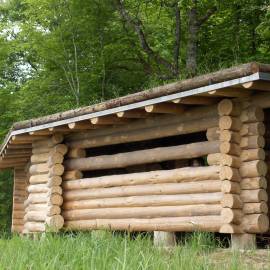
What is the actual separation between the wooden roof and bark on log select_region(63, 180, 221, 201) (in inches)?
51.8

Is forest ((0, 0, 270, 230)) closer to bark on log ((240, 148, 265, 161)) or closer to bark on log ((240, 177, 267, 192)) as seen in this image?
bark on log ((240, 148, 265, 161))

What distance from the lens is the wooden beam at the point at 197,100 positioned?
875 cm

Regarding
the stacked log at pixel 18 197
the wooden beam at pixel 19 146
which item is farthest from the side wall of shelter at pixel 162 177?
the stacked log at pixel 18 197

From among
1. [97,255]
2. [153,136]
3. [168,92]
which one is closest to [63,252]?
[97,255]

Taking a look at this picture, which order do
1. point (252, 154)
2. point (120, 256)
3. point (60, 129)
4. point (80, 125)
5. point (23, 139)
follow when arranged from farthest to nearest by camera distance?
point (23, 139) → point (60, 129) → point (80, 125) → point (252, 154) → point (120, 256)

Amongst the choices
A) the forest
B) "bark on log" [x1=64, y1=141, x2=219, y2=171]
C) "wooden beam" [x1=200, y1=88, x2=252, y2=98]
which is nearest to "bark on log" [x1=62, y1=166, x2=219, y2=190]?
"bark on log" [x1=64, y1=141, x2=219, y2=171]

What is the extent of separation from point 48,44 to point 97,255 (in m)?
15.4

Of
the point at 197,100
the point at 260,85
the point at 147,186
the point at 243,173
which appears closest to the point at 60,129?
the point at 147,186

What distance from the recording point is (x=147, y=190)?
33.8 ft

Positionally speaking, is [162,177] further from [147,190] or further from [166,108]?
[166,108]

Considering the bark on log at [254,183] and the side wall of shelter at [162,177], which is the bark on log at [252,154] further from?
the bark on log at [254,183]

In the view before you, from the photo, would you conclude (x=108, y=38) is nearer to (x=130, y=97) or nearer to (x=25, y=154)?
(x=25, y=154)

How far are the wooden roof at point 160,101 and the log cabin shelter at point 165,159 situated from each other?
2 cm

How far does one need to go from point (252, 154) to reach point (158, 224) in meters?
2.30
